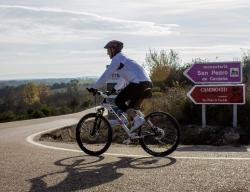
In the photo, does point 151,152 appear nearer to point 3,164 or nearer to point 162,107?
point 3,164

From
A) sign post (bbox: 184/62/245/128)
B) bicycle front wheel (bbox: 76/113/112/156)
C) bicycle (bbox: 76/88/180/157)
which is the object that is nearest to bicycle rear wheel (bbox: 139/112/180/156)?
bicycle (bbox: 76/88/180/157)

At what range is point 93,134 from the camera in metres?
9.27

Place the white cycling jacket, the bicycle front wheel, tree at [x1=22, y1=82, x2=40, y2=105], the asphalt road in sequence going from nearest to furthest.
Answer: the asphalt road < the white cycling jacket < the bicycle front wheel < tree at [x1=22, y1=82, x2=40, y2=105]

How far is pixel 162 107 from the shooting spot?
608 inches

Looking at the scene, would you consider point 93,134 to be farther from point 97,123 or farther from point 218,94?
point 218,94

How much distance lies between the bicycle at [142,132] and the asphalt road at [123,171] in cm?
20

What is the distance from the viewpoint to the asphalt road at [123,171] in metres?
6.42

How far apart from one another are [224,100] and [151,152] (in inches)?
184

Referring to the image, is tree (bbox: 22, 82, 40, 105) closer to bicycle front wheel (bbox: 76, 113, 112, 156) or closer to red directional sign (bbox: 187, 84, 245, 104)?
red directional sign (bbox: 187, 84, 245, 104)

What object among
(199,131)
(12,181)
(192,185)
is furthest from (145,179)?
(199,131)

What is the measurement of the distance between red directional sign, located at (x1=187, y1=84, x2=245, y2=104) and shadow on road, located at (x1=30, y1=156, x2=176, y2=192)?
4.91 metres

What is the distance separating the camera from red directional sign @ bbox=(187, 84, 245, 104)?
12703mm

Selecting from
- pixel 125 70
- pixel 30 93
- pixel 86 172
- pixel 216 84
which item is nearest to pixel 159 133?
pixel 125 70

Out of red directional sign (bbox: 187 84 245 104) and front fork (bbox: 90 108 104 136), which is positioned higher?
red directional sign (bbox: 187 84 245 104)
